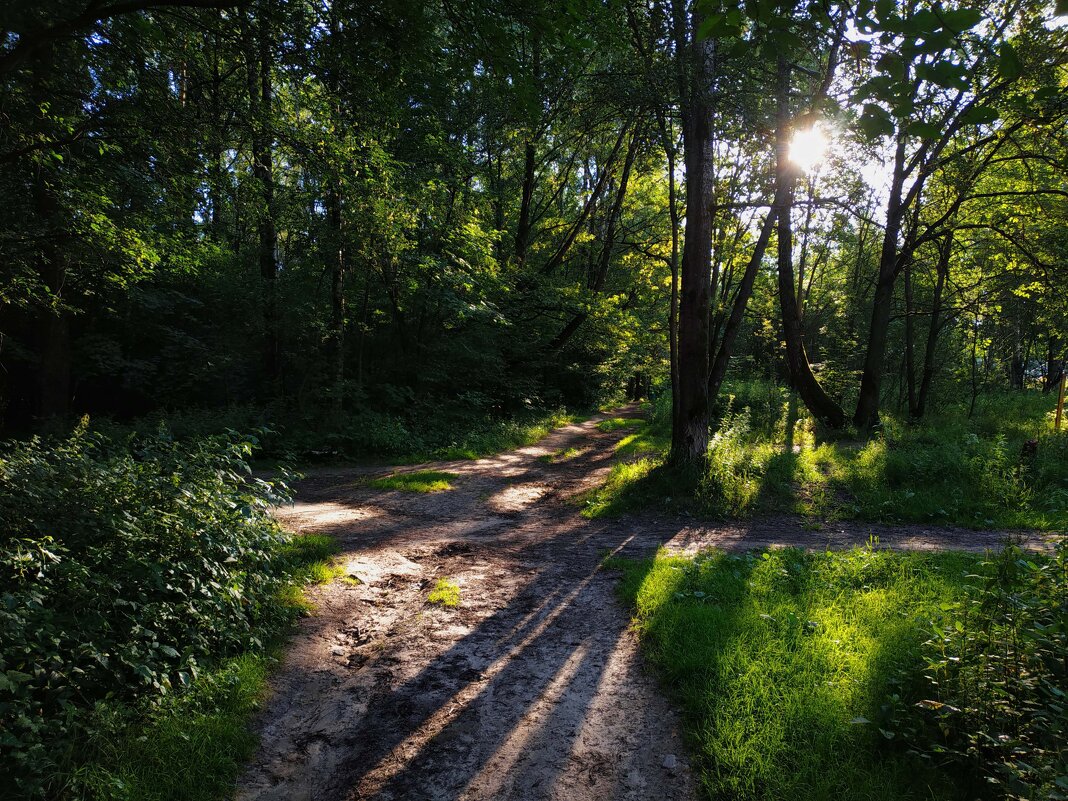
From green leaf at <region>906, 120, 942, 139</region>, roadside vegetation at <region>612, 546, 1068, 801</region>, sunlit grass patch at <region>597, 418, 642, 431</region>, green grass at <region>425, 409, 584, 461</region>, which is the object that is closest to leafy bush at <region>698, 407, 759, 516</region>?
roadside vegetation at <region>612, 546, 1068, 801</region>

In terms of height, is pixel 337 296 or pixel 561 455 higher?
pixel 337 296

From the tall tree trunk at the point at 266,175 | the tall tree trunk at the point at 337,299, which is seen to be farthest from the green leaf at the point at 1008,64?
the tall tree trunk at the point at 337,299

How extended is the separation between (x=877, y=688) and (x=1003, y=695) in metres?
0.67

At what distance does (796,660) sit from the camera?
3.51m

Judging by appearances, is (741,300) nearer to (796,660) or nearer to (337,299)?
(796,660)

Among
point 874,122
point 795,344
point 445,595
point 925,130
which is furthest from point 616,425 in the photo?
point 925,130

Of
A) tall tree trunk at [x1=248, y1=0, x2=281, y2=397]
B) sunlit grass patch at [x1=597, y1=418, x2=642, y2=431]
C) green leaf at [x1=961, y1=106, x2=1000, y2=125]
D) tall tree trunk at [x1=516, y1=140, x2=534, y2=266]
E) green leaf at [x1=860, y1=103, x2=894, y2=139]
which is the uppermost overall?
tall tree trunk at [x1=516, y1=140, x2=534, y2=266]

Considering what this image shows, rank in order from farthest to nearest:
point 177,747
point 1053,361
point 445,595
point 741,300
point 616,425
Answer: point 1053,361
point 616,425
point 741,300
point 445,595
point 177,747

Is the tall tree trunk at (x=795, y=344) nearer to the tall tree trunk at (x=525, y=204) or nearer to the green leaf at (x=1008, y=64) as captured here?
the tall tree trunk at (x=525, y=204)

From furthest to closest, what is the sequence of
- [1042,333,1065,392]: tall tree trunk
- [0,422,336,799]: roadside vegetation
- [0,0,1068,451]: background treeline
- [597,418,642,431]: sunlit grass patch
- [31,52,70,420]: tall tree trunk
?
[1042,333,1065,392]: tall tree trunk
[597,418,642,431]: sunlit grass patch
[31,52,70,420]: tall tree trunk
[0,0,1068,451]: background treeline
[0,422,336,799]: roadside vegetation

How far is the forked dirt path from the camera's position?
2855mm

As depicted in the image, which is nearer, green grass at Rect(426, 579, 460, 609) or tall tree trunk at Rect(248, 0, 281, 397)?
tall tree trunk at Rect(248, 0, 281, 397)

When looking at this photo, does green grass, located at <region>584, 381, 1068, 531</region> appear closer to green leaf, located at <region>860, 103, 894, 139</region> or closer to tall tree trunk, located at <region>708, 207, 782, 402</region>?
tall tree trunk, located at <region>708, 207, 782, 402</region>

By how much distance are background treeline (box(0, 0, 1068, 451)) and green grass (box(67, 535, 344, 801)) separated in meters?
4.07
